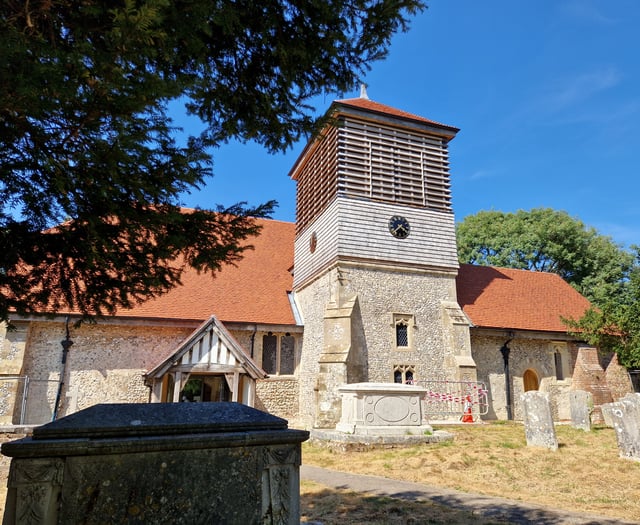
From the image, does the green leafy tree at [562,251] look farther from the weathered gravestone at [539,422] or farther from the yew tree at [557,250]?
the weathered gravestone at [539,422]

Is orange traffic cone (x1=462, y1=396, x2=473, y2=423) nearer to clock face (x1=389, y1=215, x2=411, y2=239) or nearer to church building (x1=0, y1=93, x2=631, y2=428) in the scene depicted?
church building (x1=0, y1=93, x2=631, y2=428)

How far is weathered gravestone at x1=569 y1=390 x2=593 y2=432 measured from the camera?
11.9m

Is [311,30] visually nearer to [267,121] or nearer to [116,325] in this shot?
[267,121]

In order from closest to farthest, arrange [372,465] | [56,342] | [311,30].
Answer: [311,30] → [372,465] → [56,342]

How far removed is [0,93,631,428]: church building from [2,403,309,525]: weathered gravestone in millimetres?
9814

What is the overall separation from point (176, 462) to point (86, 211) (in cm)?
230

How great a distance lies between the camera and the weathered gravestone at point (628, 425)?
7836 millimetres

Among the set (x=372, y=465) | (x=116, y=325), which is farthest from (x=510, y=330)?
(x=116, y=325)

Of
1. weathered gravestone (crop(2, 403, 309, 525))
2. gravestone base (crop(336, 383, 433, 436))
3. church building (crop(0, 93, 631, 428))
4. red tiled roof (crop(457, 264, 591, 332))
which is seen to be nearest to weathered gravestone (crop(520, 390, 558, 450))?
gravestone base (crop(336, 383, 433, 436))

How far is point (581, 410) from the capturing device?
12109 mm

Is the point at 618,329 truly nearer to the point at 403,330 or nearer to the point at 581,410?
the point at 581,410

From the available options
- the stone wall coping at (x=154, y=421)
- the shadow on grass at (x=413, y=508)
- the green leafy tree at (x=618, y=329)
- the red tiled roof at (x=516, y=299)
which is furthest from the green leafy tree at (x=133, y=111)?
the green leafy tree at (x=618, y=329)

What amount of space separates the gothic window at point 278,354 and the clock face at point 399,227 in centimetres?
554

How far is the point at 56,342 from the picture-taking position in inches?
535
